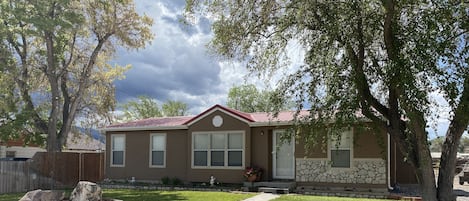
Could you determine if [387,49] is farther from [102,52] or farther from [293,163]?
[102,52]

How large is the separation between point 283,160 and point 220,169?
8.71 ft

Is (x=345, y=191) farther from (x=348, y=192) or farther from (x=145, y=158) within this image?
(x=145, y=158)

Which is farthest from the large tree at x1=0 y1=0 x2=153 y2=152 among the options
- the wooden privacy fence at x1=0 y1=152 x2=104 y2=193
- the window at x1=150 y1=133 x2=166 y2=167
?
the window at x1=150 y1=133 x2=166 y2=167

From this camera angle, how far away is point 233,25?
1043 cm

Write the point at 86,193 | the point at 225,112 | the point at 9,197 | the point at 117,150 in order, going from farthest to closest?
the point at 117,150 → the point at 225,112 → the point at 9,197 → the point at 86,193

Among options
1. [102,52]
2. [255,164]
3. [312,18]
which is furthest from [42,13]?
[312,18]

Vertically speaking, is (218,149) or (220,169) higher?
(218,149)

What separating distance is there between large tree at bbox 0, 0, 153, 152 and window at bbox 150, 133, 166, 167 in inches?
201

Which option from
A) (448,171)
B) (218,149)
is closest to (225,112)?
(218,149)

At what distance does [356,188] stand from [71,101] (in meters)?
15.5

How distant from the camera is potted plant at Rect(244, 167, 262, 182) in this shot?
1748 cm

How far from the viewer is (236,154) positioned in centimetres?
1862

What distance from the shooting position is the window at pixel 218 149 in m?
18.6

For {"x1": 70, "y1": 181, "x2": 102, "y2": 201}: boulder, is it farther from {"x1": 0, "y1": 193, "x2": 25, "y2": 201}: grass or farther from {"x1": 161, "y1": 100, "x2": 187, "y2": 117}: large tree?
{"x1": 161, "y1": 100, "x2": 187, "y2": 117}: large tree
